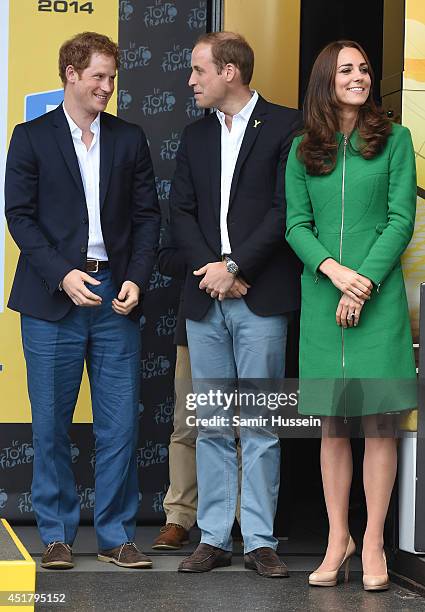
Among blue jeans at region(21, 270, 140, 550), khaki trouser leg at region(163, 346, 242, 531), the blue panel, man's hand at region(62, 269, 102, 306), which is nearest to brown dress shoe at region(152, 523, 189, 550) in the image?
khaki trouser leg at region(163, 346, 242, 531)

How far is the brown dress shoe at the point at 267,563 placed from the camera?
4.12 m

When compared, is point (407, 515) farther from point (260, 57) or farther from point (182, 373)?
point (260, 57)

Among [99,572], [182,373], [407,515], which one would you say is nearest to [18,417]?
[182,373]

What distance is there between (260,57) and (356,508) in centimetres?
210

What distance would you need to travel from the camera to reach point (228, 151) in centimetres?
434

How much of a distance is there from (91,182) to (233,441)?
107 centimetres

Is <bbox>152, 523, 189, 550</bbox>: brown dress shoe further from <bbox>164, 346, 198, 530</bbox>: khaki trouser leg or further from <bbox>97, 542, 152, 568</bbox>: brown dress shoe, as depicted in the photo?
<bbox>97, 542, 152, 568</bbox>: brown dress shoe

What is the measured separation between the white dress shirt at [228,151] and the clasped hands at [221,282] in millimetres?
123

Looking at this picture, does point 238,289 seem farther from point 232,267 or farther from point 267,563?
point 267,563

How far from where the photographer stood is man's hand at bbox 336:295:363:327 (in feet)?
12.9

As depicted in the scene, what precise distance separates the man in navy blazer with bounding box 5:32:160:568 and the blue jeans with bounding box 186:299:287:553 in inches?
10.8

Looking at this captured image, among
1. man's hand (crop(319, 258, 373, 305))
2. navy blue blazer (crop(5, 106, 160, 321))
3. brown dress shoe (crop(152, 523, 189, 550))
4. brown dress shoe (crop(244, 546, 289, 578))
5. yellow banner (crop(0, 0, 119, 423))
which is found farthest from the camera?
yellow banner (crop(0, 0, 119, 423))

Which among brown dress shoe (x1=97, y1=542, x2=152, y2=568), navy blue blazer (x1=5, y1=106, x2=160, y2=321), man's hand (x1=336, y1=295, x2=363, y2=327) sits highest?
navy blue blazer (x1=5, y1=106, x2=160, y2=321)

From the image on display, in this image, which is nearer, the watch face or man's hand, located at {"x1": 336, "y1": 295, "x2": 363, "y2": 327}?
man's hand, located at {"x1": 336, "y1": 295, "x2": 363, "y2": 327}
